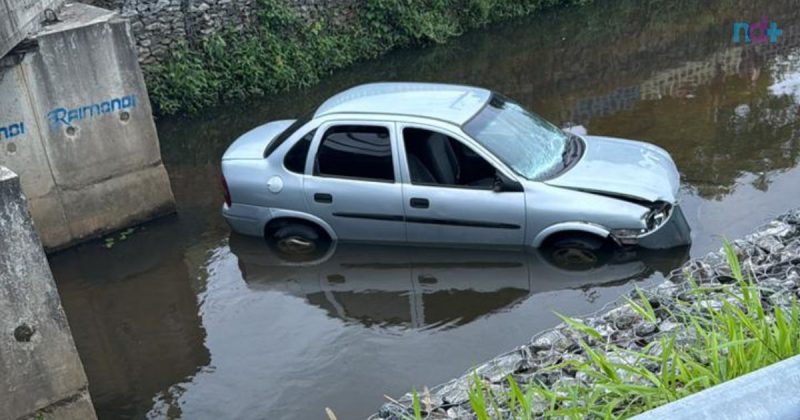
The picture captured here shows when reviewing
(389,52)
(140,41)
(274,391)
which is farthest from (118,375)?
(389,52)

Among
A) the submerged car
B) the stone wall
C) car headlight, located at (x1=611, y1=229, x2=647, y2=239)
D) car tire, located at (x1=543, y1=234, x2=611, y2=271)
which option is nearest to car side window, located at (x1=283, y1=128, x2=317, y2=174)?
the submerged car

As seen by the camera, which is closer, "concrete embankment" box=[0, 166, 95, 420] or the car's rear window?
"concrete embankment" box=[0, 166, 95, 420]

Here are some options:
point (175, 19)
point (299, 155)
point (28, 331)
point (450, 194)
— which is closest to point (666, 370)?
point (28, 331)

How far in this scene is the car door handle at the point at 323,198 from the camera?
28.8ft

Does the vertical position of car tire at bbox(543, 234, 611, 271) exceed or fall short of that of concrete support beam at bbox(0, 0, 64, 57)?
it falls short

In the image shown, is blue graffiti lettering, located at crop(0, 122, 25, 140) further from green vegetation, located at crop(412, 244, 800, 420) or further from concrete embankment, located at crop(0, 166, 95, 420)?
green vegetation, located at crop(412, 244, 800, 420)

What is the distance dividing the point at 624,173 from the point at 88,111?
18.9 ft

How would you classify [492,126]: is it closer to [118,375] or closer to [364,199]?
[364,199]

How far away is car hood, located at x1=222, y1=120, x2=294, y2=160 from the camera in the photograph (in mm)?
9258

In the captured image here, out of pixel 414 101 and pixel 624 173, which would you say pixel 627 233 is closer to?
pixel 624 173

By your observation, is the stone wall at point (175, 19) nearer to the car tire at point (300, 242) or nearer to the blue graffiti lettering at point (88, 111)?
the blue graffiti lettering at point (88, 111)

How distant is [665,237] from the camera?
26.2ft

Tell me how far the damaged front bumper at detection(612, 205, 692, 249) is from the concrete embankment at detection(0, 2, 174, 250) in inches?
217

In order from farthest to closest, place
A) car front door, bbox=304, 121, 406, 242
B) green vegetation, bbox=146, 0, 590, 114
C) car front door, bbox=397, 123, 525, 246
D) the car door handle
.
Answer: green vegetation, bbox=146, 0, 590, 114 → the car door handle → car front door, bbox=304, 121, 406, 242 → car front door, bbox=397, 123, 525, 246
